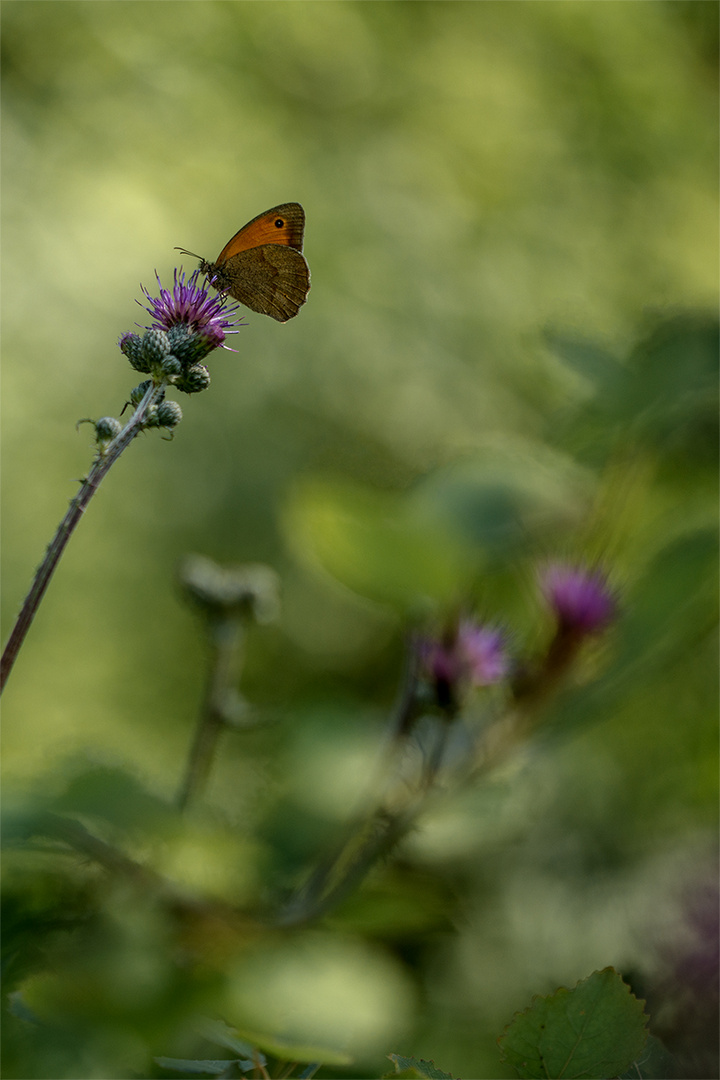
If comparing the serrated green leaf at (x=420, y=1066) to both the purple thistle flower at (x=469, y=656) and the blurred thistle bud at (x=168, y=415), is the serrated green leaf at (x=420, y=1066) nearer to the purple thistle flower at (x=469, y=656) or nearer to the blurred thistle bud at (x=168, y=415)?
the blurred thistle bud at (x=168, y=415)

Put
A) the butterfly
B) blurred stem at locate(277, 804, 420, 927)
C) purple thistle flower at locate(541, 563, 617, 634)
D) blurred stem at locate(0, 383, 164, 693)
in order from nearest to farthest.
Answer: blurred stem at locate(0, 383, 164, 693) < the butterfly < blurred stem at locate(277, 804, 420, 927) < purple thistle flower at locate(541, 563, 617, 634)

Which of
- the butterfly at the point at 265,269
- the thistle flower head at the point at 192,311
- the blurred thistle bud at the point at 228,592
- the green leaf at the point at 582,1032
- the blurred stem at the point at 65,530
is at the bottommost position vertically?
the green leaf at the point at 582,1032

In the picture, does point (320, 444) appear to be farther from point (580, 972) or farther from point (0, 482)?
point (580, 972)

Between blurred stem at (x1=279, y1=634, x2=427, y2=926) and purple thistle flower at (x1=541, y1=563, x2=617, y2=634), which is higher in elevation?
purple thistle flower at (x1=541, y1=563, x2=617, y2=634)

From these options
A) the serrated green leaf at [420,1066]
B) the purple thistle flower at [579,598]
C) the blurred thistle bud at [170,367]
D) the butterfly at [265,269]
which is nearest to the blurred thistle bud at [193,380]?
the blurred thistle bud at [170,367]

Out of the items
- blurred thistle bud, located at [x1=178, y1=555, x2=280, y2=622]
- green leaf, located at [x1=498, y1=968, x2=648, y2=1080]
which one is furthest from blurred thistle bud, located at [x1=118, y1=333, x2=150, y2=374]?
blurred thistle bud, located at [x1=178, y1=555, x2=280, y2=622]

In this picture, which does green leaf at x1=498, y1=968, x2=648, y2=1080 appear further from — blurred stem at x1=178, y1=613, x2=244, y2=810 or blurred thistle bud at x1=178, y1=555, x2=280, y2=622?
blurred thistle bud at x1=178, y1=555, x2=280, y2=622

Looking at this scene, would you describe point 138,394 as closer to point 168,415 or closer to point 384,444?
point 168,415

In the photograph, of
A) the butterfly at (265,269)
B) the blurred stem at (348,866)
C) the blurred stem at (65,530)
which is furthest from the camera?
the blurred stem at (348,866)
